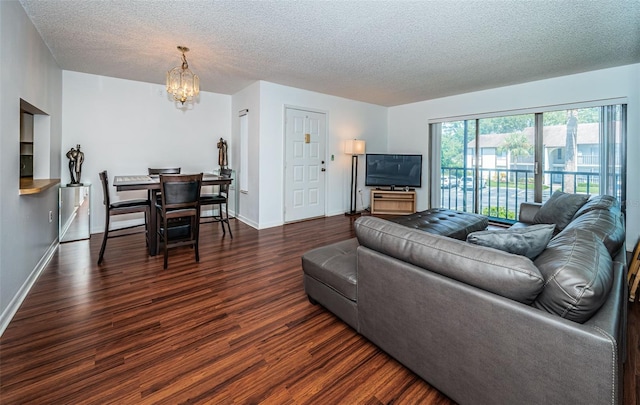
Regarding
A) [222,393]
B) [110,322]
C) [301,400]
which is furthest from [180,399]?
[110,322]

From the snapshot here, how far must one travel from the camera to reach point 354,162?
6078mm

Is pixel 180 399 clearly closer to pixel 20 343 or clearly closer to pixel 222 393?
pixel 222 393

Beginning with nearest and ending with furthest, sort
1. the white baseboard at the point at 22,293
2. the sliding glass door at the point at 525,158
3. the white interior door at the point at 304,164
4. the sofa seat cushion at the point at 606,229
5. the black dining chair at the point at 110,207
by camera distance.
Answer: the sofa seat cushion at the point at 606,229, the white baseboard at the point at 22,293, the black dining chair at the point at 110,207, the sliding glass door at the point at 525,158, the white interior door at the point at 304,164

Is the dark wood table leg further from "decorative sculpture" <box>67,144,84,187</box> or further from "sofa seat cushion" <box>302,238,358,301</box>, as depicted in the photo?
"sofa seat cushion" <box>302,238,358,301</box>

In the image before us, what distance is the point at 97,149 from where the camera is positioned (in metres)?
4.39

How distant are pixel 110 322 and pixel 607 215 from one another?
3417 millimetres

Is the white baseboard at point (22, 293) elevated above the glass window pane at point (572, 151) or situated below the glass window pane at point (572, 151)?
below

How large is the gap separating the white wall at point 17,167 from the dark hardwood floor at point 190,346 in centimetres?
21

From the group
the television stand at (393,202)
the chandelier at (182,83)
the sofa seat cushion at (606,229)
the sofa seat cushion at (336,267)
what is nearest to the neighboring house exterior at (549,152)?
the television stand at (393,202)

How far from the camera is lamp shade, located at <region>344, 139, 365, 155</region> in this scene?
18.7ft

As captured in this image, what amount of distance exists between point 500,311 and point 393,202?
4934 millimetres

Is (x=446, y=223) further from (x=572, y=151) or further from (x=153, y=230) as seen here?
(x=153, y=230)

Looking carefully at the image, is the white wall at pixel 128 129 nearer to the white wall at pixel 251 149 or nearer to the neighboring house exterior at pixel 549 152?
the white wall at pixel 251 149

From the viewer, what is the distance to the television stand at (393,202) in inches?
229
